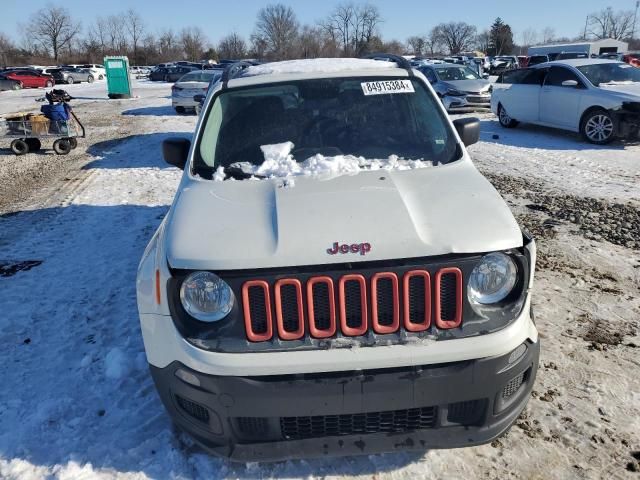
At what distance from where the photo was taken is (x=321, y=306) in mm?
2334

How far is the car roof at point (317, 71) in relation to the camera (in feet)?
12.8

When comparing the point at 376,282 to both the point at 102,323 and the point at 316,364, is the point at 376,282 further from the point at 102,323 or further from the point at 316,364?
the point at 102,323

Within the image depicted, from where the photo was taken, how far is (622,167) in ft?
29.4

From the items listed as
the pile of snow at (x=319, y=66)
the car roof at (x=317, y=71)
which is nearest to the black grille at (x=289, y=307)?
the car roof at (x=317, y=71)

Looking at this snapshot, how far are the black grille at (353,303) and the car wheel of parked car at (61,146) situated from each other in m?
12.1

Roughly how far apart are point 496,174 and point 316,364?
24.2 ft

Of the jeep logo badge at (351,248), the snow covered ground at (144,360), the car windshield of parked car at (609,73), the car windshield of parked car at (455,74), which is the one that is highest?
the car windshield of parked car at (455,74)

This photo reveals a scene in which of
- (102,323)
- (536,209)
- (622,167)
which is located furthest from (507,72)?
(102,323)

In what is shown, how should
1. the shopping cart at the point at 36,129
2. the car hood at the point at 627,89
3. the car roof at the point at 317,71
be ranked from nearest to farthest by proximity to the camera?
1. the car roof at the point at 317,71
2. the car hood at the point at 627,89
3. the shopping cart at the point at 36,129

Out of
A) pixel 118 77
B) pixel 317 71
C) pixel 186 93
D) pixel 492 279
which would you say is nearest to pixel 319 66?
pixel 317 71

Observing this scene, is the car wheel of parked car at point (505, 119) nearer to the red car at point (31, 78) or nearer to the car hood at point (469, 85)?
the car hood at point (469, 85)

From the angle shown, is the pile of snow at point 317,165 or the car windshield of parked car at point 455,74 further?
the car windshield of parked car at point 455,74

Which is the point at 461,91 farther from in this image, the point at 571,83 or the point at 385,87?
the point at 385,87

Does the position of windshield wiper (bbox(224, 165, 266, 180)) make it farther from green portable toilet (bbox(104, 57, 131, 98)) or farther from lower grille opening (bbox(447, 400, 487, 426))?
green portable toilet (bbox(104, 57, 131, 98))
